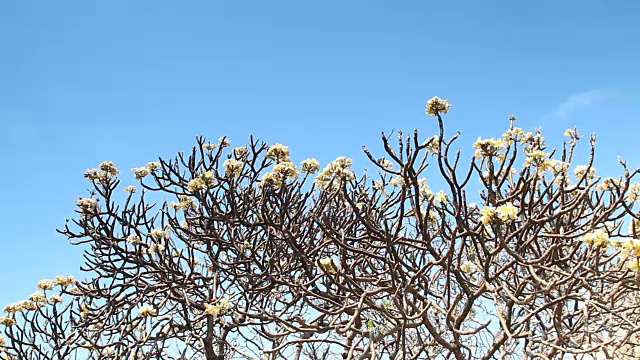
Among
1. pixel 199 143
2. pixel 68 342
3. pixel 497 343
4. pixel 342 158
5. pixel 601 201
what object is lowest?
pixel 497 343

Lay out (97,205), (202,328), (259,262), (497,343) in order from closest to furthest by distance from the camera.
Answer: (497,343) → (259,262) → (97,205) → (202,328)

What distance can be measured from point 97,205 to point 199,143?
1190mm

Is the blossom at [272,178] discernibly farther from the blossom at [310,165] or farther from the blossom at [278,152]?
the blossom at [310,165]

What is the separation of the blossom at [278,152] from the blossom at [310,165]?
1.07 ft

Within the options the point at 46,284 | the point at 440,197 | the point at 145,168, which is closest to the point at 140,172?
the point at 145,168

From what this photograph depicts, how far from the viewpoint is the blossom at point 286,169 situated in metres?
3.90

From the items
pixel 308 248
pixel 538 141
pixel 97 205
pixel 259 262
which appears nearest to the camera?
pixel 538 141

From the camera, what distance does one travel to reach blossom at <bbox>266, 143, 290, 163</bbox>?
412cm

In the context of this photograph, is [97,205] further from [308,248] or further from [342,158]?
[342,158]

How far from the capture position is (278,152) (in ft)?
13.6

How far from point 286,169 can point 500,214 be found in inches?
67.2

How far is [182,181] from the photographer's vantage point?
5328 mm

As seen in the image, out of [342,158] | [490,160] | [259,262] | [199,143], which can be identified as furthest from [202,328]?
[490,160]

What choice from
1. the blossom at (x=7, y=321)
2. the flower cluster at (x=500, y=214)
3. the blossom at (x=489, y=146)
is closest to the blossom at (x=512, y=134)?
the blossom at (x=489, y=146)
